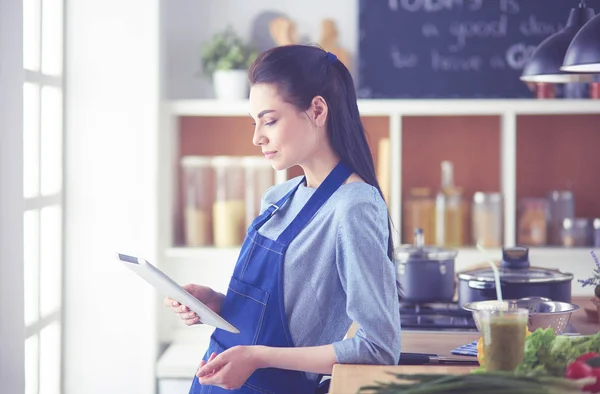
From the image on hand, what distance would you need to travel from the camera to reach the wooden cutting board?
1690 millimetres

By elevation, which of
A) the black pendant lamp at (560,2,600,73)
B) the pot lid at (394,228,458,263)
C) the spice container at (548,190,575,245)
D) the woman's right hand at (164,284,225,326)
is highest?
the black pendant lamp at (560,2,600,73)

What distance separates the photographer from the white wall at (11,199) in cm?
268

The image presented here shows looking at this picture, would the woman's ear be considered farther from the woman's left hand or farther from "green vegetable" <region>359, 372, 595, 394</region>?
"green vegetable" <region>359, 372, 595, 394</region>

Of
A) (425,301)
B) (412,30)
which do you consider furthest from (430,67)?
(425,301)

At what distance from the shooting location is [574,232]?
3947 mm

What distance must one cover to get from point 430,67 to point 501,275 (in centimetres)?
165

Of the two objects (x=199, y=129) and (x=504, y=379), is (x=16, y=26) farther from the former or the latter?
(x=504, y=379)

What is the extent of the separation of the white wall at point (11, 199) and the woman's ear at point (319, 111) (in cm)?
113

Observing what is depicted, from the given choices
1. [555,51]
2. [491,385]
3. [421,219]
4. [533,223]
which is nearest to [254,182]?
[421,219]

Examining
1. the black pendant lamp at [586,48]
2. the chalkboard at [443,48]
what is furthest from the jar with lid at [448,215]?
the black pendant lamp at [586,48]

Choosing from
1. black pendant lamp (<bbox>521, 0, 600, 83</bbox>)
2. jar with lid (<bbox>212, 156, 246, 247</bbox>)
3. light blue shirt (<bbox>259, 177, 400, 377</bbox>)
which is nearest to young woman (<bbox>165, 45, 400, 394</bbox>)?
light blue shirt (<bbox>259, 177, 400, 377</bbox>)

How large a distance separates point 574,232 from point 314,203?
2291 mm

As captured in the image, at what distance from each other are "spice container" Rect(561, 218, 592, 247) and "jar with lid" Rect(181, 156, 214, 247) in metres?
1.55

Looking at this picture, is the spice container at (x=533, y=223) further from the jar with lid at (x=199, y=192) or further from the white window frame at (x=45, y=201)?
the white window frame at (x=45, y=201)
